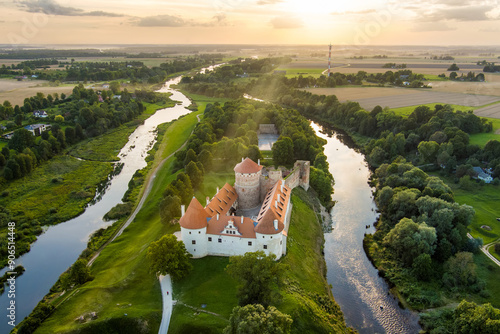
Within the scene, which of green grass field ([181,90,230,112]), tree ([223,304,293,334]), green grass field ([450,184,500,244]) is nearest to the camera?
tree ([223,304,293,334])

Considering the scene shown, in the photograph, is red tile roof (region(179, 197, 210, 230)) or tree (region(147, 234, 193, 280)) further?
red tile roof (region(179, 197, 210, 230))

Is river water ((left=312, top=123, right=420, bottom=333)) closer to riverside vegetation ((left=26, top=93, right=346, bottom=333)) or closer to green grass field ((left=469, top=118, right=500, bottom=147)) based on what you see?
riverside vegetation ((left=26, top=93, right=346, bottom=333))

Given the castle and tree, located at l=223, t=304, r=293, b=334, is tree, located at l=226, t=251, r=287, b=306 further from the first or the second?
the castle

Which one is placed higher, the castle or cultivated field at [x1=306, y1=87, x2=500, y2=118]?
cultivated field at [x1=306, y1=87, x2=500, y2=118]

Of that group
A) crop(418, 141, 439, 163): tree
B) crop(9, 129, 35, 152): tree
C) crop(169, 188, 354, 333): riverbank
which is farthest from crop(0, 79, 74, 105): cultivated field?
crop(418, 141, 439, 163): tree

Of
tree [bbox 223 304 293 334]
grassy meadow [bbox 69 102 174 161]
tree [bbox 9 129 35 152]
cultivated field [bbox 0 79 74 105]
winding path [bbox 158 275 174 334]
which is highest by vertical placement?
cultivated field [bbox 0 79 74 105]

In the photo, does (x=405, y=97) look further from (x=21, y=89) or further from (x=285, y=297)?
(x=21, y=89)

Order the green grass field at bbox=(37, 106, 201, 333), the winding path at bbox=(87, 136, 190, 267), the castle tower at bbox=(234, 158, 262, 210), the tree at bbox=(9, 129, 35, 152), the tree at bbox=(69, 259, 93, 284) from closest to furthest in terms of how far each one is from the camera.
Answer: the green grass field at bbox=(37, 106, 201, 333), the tree at bbox=(69, 259, 93, 284), the winding path at bbox=(87, 136, 190, 267), the castle tower at bbox=(234, 158, 262, 210), the tree at bbox=(9, 129, 35, 152)
